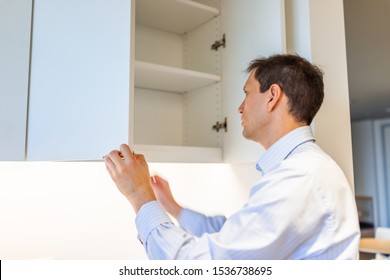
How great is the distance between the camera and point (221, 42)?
4.15ft

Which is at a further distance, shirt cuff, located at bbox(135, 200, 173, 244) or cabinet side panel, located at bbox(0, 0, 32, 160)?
cabinet side panel, located at bbox(0, 0, 32, 160)

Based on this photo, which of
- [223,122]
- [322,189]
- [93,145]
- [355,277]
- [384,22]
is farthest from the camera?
[384,22]

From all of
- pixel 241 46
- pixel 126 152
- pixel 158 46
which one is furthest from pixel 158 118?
pixel 126 152

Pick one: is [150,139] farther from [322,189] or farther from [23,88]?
[322,189]

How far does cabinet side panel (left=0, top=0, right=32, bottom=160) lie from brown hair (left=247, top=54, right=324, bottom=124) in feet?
2.26

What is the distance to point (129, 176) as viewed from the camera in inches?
33.0


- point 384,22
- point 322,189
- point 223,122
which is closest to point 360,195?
point 384,22

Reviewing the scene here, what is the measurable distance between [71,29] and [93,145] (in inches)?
13.4

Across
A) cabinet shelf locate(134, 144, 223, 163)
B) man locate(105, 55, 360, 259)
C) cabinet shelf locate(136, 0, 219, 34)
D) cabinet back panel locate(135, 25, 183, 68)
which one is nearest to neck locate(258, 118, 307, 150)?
man locate(105, 55, 360, 259)

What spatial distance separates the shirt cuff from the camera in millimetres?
765

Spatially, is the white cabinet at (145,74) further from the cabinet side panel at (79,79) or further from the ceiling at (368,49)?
the ceiling at (368,49)

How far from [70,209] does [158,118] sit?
45 cm

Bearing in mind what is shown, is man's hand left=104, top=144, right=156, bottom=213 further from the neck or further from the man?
the neck

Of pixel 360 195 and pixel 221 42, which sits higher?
pixel 221 42
